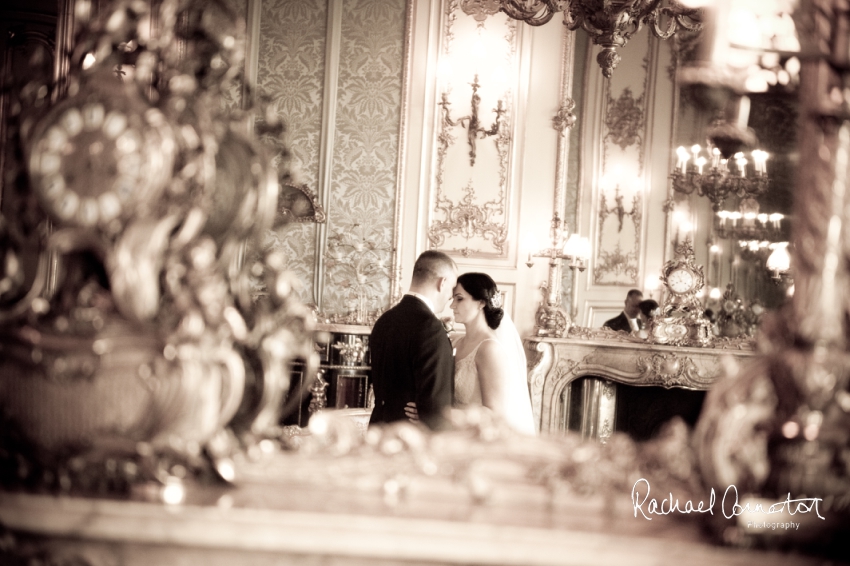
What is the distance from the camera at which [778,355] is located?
128cm

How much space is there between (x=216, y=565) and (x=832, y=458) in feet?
3.44

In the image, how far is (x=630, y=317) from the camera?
232 inches

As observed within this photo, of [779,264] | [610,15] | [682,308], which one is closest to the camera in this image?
[610,15]

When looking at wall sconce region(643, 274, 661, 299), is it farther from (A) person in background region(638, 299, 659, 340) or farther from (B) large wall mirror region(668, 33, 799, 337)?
(B) large wall mirror region(668, 33, 799, 337)

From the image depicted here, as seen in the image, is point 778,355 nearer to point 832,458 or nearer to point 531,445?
point 832,458

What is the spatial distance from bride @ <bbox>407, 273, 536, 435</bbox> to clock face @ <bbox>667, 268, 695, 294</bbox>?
260 centimetres

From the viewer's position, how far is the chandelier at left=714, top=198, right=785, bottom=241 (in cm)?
527

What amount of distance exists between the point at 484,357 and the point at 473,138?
12.4 ft

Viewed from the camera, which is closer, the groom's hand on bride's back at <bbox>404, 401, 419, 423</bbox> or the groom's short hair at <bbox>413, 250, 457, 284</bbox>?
the groom's hand on bride's back at <bbox>404, 401, 419, 423</bbox>

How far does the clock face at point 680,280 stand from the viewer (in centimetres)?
540

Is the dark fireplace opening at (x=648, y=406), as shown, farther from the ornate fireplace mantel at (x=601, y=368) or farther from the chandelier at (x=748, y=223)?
the chandelier at (x=748, y=223)

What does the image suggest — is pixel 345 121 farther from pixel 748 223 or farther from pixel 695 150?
pixel 748 223
